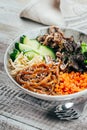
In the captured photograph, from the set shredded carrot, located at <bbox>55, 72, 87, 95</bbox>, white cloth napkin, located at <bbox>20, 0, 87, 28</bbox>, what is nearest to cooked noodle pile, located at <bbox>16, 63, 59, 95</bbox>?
shredded carrot, located at <bbox>55, 72, 87, 95</bbox>

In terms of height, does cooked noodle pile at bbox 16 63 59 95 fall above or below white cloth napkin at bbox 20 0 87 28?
below

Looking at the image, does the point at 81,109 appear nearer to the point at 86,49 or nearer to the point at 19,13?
the point at 86,49

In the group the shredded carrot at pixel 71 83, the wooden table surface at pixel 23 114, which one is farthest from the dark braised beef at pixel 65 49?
the wooden table surface at pixel 23 114

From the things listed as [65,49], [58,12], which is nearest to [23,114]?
[65,49]

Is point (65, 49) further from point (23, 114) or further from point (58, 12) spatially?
point (58, 12)

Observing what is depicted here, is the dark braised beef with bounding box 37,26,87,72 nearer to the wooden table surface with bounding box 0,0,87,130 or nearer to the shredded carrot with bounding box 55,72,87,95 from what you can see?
the shredded carrot with bounding box 55,72,87,95
